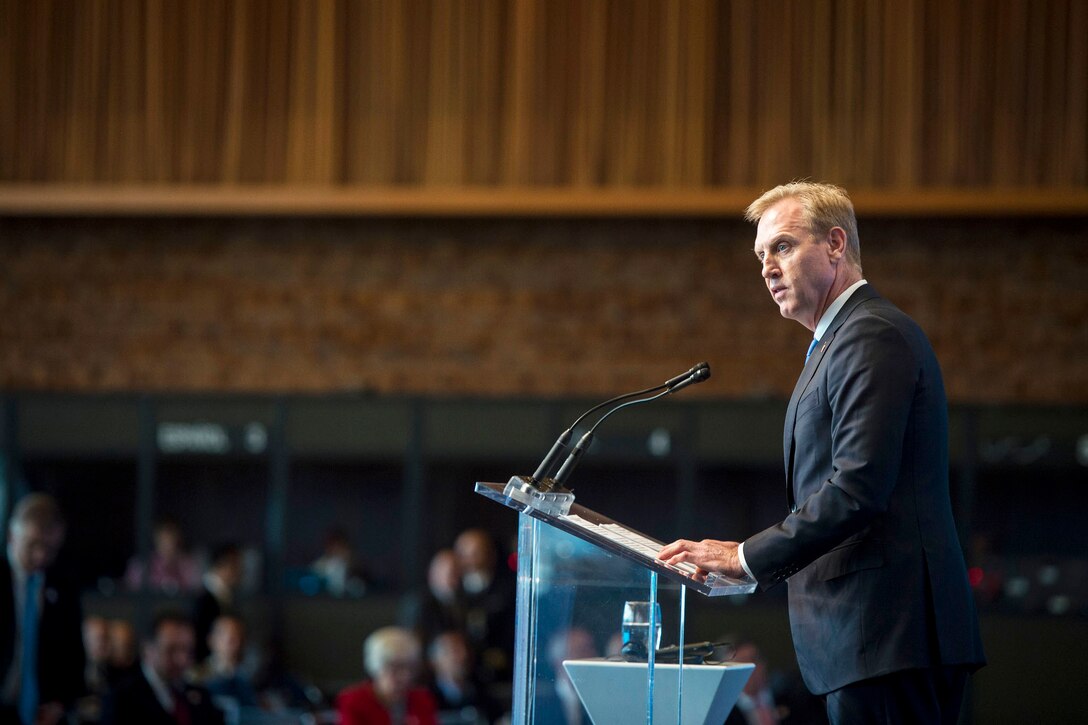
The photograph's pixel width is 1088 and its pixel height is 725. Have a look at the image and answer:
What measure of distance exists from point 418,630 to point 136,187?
2.96 m

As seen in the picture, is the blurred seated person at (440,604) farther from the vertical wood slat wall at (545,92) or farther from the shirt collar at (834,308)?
the shirt collar at (834,308)

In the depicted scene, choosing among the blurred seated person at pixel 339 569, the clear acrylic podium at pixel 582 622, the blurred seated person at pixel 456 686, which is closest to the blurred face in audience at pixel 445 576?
the blurred seated person at pixel 456 686

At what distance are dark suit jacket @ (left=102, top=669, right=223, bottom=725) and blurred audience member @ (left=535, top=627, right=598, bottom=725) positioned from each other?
Answer: 12.7 feet

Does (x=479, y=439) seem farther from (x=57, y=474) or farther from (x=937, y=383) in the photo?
(x=937, y=383)

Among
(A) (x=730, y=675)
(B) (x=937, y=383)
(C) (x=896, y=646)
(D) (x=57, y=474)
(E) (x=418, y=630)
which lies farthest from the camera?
(D) (x=57, y=474)

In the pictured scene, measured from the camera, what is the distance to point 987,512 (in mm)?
7055

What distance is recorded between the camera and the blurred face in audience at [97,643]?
704 centimetres

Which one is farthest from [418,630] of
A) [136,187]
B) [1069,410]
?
[1069,410]

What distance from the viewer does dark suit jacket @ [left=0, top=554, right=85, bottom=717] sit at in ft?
20.5

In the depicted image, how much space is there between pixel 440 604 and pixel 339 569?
64 centimetres

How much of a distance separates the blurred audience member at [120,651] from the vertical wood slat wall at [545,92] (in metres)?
2.51

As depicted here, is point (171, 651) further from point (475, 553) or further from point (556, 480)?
point (556, 480)

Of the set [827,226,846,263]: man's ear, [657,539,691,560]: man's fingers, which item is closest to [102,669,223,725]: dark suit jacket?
[657,539,691,560]: man's fingers

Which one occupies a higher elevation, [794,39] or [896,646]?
[794,39]
